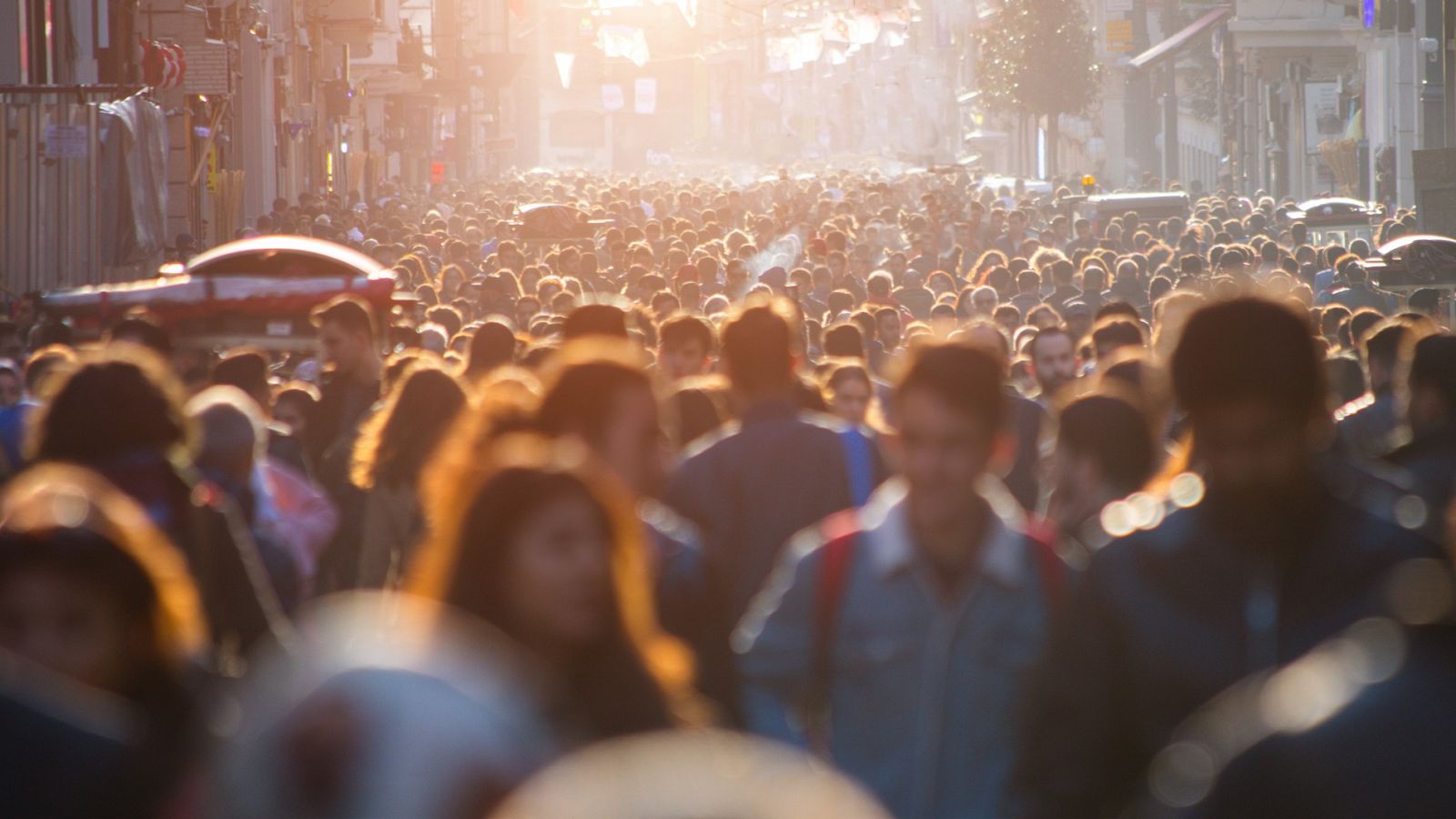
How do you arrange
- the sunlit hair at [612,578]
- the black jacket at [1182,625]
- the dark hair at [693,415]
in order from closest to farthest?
the sunlit hair at [612,578], the black jacket at [1182,625], the dark hair at [693,415]

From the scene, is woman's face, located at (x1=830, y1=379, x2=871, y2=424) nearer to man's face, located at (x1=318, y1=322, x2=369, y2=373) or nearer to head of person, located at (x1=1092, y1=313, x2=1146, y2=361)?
head of person, located at (x1=1092, y1=313, x2=1146, y2=361)

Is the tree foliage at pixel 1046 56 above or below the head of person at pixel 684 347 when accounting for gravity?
above

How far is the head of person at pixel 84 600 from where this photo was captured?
3.04 m

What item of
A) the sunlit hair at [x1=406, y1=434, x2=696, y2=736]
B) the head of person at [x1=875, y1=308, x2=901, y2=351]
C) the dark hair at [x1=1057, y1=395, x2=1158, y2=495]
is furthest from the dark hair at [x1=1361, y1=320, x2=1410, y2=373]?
the sunlit hair at [x1=406, y1=434, x2=696, y2=736]

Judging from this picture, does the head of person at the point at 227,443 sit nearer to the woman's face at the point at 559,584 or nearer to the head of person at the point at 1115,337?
the woman's face at the point at 559,584

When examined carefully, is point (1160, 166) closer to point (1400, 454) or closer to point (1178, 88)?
point (1178, 88)

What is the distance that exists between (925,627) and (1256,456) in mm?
687

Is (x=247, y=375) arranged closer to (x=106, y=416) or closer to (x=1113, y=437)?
(x=106, y=416)

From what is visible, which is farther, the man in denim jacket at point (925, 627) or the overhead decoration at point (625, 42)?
the overhead decoration at point (625, 42)

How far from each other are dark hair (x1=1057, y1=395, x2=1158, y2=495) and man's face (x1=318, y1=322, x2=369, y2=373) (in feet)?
12.8

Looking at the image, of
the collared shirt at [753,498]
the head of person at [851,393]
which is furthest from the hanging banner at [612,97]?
the collared shirt at [753,498]

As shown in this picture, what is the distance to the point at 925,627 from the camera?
4102mm

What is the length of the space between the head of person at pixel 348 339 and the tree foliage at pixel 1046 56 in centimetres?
5402

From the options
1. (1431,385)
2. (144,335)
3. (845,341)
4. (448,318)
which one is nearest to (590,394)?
(1431,385)
